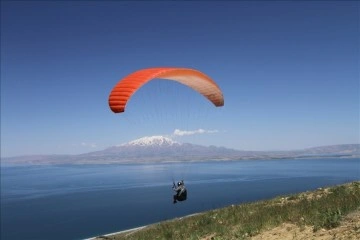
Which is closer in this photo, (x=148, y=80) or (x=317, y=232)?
(x=317, y=232)

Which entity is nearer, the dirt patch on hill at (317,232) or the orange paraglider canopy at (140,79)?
the dirt patch on hill at (317,232)

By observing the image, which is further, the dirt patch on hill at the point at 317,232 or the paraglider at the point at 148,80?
the paraglider at the point at 148,80

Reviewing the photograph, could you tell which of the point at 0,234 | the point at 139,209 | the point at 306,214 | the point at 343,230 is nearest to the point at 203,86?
the point at 306,214

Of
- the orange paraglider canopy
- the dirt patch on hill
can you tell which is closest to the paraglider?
the orange paraglider canopy

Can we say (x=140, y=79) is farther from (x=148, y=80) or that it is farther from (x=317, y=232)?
(x=317, y=232)

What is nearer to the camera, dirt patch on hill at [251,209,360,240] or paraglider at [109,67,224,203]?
dirt patch on hill at [251,209,360,240]

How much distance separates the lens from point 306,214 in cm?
1260

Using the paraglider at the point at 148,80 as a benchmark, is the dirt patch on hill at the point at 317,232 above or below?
below

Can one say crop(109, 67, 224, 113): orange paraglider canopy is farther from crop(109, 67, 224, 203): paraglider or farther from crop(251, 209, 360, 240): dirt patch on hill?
crop(251, 209, 360, 240): dirt patch on hill

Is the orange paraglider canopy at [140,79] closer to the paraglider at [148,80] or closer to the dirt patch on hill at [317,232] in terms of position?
the paraglider at [148,80]

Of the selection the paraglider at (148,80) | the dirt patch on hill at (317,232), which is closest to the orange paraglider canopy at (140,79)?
the paraglider at (148,80)

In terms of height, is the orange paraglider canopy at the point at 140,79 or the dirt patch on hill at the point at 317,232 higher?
the orange paraglider canopy at the point at 140,79

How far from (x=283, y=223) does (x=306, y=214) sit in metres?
0.92

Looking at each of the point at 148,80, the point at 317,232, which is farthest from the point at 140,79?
the point at 317,232
